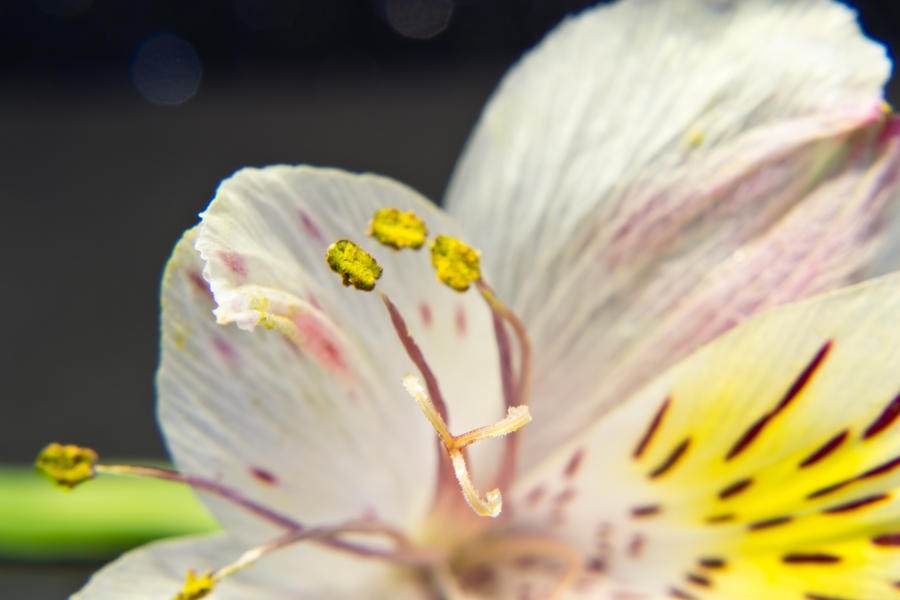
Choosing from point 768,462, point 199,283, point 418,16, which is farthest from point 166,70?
point 768,462

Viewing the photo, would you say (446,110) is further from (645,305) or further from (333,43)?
(645,305)

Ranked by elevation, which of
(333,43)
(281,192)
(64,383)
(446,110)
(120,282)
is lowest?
(281,192)

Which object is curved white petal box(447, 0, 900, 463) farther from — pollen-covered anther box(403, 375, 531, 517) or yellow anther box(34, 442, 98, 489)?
yellow anther box(34, 442, 98, 489)

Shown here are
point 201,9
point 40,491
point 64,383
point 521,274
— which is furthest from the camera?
point 201,9

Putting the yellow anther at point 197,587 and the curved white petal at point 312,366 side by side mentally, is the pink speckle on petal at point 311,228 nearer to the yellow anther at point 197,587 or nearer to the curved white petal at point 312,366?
the curved white petal at point 312,366

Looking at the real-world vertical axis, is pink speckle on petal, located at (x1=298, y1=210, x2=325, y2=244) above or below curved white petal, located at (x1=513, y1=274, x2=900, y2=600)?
above

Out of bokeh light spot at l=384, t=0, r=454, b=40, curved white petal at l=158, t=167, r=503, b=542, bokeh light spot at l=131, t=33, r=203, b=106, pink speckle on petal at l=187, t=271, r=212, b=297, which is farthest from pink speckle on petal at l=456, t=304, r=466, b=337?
bokeh light spot at l=131, t=33, r=203, b=106

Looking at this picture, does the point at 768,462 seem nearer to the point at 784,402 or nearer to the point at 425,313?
the point at 784,402

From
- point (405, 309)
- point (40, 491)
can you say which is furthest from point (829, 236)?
point (40, 491)

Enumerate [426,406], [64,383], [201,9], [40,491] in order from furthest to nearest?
[201,9] → [64,383] → [40,491] → [426,406]
